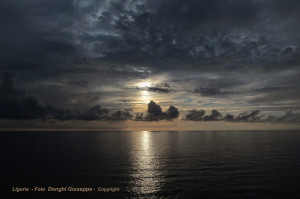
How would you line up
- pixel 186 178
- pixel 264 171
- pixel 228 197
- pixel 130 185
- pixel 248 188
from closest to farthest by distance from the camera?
pixel 228 197 < pixel 248 188 < pixel 130 185 < pixel 186 178 < pixel 264 171

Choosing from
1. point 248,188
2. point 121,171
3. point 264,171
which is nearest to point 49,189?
point 121,171

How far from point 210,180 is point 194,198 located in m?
14.7

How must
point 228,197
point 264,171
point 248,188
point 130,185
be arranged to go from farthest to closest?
1. point 264,171
2. point 130,185
3. point 248,188
4. point 228,197

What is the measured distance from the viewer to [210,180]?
5509 cm

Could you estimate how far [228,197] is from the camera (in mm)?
42438

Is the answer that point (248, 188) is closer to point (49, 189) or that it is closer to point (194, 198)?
point (194, 198)

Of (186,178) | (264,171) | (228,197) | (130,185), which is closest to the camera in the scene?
(228,197)

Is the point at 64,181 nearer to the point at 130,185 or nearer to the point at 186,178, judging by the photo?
the point at 130,185

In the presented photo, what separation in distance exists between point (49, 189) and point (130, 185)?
67.3 feet

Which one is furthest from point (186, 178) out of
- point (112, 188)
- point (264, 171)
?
point (264, 171)

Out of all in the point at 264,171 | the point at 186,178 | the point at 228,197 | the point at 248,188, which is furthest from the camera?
the point at 264,171

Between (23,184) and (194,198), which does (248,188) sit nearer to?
(194,198)

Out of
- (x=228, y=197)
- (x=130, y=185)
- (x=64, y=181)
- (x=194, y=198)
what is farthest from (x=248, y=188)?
(x=64, y=181)

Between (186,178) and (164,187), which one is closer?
(164,187)
